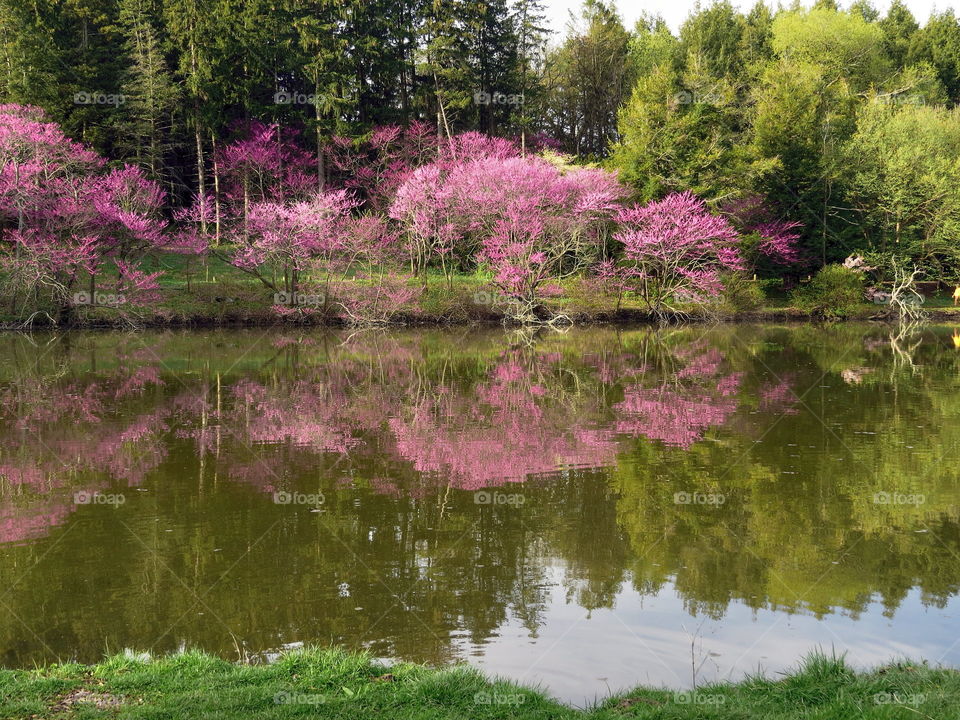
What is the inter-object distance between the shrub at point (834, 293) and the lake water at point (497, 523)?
2421cm

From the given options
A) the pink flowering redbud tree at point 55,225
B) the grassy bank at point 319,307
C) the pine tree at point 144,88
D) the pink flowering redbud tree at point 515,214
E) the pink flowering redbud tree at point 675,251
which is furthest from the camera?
the pine tree at point 144,88

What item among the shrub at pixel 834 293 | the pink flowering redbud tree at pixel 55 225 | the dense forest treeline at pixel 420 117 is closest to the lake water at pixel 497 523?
the pink flowering redbud tree at pixel 55 225

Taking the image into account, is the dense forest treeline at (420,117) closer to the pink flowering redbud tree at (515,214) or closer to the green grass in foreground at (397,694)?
the pink flowering redbud tree at (515,214)

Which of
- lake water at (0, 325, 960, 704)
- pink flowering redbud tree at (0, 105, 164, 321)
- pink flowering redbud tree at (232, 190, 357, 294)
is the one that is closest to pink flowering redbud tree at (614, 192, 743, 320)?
pink flowering redbud tree at (232, 190, 357, 294)

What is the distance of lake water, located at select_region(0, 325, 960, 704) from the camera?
641cm

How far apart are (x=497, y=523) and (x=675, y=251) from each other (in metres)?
31.6

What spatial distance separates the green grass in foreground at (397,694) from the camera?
477 centimetres

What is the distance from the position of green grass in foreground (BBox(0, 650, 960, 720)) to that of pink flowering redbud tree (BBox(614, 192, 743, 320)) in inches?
1349

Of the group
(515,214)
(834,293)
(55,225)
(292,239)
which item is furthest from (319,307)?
(834,293)

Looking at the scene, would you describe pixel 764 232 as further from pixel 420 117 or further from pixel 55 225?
pixel 55 225

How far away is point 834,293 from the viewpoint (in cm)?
4241

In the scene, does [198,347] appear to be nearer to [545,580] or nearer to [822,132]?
[545,580]

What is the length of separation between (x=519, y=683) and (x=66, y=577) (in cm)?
461

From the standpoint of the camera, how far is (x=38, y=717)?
4684 mm
